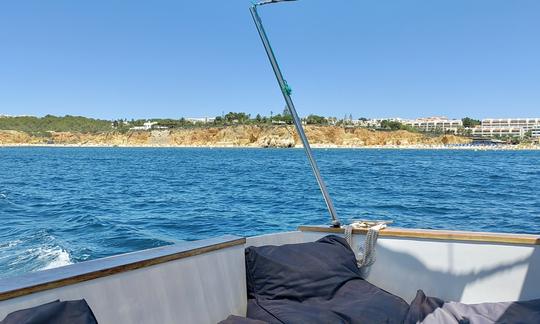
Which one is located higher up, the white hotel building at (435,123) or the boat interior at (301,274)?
the white hotel building at (435,123)

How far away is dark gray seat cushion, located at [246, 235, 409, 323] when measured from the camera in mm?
2051

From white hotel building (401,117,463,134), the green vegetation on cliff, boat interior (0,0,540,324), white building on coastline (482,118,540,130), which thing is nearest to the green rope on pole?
boat interior (0,0,540,324)

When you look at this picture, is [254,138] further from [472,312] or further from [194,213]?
[472,312]

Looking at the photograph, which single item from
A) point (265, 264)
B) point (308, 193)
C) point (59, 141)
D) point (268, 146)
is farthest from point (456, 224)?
point (59, 141)

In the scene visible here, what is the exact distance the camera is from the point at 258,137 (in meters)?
93.0

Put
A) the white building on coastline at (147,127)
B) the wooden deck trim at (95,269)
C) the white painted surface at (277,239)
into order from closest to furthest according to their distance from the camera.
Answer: the wooden deck trim at (95,269)
the white painted surface at (277,239)
the white building on coastline at (147,127)

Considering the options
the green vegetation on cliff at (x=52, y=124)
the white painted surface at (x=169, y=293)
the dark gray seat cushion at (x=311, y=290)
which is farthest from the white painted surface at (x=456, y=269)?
the green vegetation on cliff at (x=52, y=124)

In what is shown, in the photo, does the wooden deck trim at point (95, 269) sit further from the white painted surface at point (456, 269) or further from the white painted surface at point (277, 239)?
the white painted surface at point (456, 269)

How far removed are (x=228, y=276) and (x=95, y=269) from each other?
28.6 inches

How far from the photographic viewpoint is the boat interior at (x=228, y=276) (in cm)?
153

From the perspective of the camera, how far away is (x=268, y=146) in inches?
3605

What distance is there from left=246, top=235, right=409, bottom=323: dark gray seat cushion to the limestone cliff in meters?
81.3

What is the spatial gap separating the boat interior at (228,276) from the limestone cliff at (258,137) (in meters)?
81.2

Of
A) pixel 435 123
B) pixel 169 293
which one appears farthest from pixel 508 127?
pixel 169 293
